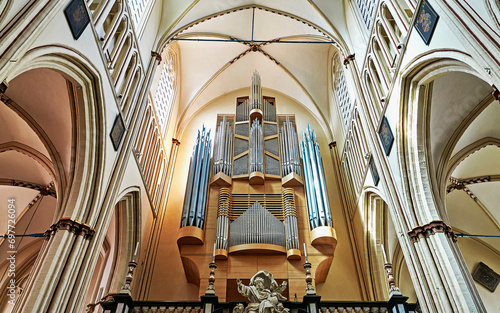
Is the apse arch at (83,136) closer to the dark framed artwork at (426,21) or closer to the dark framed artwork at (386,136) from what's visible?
the dark framed artwork at (386,136)

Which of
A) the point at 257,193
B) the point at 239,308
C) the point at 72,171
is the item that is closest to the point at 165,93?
the point at 257,193

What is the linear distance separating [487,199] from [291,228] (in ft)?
22.8

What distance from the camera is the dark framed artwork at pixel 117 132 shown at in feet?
29.7

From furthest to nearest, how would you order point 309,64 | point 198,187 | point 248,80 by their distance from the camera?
1. point 248,80
2. point 309,64
3. point 198,187

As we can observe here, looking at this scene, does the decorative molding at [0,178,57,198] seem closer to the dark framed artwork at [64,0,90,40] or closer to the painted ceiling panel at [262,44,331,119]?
the dark framed artwork at [64,0,90,40]

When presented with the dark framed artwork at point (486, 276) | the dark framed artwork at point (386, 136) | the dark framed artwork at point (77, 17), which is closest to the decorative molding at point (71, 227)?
the dark framed artwork at point (77, 17)

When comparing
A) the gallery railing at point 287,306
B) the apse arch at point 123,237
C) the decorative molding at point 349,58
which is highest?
A: the decorative molding at point 349,58

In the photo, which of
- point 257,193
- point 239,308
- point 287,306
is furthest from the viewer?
point 257,193

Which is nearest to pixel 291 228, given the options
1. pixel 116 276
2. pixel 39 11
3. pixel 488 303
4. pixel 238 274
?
pixel 238 274

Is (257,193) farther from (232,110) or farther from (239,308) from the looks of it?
(232,110)

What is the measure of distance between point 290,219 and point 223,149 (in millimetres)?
3626

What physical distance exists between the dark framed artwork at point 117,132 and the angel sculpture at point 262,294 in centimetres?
417

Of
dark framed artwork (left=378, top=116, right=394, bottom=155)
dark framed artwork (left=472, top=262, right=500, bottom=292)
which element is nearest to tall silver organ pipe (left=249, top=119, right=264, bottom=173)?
dark framed artwork (left=378, top=116, right=394, bottom=155)

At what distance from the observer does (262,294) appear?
757 cm
